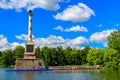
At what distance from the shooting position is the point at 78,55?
5477 inches

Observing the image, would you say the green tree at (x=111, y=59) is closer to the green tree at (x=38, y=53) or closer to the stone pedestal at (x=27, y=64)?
the stone pedestal at (x=27, y=64)

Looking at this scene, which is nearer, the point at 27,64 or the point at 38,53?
the point at 27,64

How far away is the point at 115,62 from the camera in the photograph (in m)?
81.8

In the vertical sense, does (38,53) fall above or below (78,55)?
above

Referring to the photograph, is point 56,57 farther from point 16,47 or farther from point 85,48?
point 16,47

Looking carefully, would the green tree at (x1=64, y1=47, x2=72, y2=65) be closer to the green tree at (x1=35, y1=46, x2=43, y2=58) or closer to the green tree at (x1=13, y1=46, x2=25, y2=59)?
the green tree at (x1=35, y1=46, x2=43, y2=58)

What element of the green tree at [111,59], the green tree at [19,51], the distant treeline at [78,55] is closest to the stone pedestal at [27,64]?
the distant treeline at [78,55]

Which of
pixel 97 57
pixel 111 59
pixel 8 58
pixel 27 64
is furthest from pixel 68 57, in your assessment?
pixel 111 59

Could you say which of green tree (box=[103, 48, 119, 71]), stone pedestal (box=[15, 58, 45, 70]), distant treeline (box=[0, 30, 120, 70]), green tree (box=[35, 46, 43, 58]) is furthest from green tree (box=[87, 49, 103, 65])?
green tree (box=[35, 46, 43, 58])

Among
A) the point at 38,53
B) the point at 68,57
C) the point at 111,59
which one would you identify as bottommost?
the point at 111,59

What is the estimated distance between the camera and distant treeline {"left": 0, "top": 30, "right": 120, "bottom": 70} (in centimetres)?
8654

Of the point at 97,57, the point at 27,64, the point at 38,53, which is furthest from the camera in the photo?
the point at 38,53

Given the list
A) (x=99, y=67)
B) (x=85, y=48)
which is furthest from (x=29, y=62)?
(x=85, y=48)

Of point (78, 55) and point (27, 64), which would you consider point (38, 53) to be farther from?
point (27, 64)
